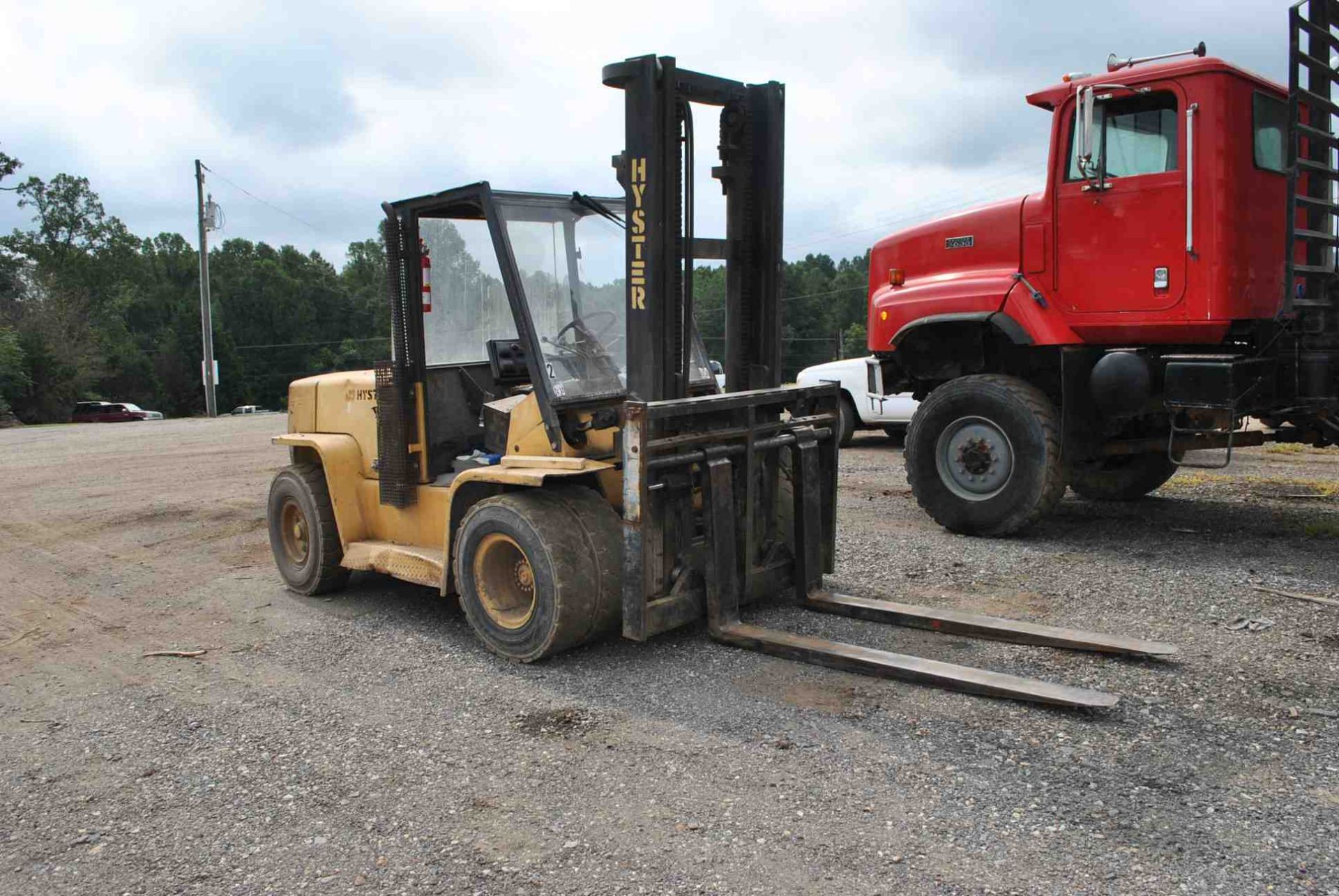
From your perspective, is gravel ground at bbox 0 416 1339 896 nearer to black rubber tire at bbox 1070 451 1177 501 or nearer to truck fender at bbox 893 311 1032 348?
truck fender at bbox 893 311 1032 348

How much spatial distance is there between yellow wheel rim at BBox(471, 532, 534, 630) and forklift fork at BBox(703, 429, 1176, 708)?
98 cm

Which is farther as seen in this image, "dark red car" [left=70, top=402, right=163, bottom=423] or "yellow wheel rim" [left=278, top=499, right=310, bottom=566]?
"dark red car" [left=70, top=402, right=163, bottom=423]

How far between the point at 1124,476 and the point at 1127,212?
2.91 metres

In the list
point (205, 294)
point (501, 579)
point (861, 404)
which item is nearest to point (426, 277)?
point (501, 579)

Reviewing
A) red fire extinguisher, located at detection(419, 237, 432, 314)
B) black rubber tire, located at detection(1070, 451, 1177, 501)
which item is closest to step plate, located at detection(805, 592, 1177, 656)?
red fire extinguisher, located at detection(419, 237, 432, 314)

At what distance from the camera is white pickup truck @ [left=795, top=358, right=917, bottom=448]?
14477 mm

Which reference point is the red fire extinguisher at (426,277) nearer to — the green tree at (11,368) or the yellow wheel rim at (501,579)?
the yellow wheel rim at (501,579)

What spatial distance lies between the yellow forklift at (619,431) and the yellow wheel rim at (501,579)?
1 cm

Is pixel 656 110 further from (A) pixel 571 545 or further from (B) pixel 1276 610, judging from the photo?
(B) pixel 1276 610

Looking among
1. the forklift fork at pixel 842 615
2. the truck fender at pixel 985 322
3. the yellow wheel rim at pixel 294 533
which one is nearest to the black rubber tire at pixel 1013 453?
the truck fender at pixel 985 322

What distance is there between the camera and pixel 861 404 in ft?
48.9

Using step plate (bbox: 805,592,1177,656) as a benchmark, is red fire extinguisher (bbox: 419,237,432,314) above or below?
above

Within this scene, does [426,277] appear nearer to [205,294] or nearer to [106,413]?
[205,294]

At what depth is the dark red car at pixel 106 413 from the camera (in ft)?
154
